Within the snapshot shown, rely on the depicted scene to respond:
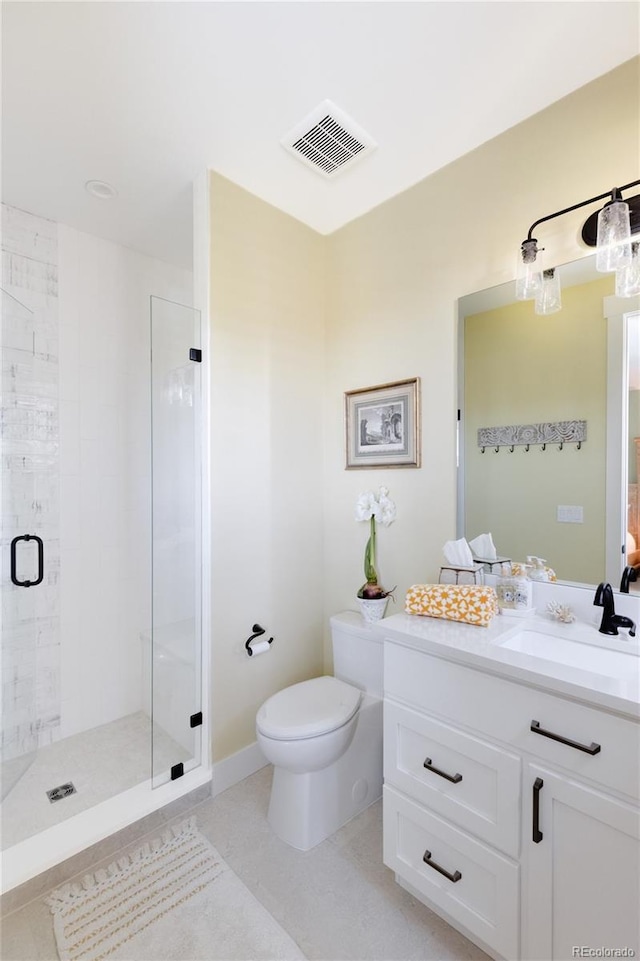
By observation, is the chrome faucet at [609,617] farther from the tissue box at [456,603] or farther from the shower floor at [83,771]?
the shower floor at [83,771]

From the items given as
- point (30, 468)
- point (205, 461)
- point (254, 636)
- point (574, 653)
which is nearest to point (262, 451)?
point (205, 461)

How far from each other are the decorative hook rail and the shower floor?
1910 mm

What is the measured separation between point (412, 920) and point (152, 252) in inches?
128

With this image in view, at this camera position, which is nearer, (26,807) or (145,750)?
(26,807)

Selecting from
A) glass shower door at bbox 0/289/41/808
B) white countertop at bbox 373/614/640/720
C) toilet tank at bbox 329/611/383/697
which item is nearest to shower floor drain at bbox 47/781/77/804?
glass shower door at bbox 0/289/41/808

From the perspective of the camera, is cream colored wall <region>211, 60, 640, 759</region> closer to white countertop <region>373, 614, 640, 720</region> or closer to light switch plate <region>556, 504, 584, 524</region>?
light switch plate <region>556, 504, 584, 524</region>

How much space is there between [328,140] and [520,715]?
2182 millimetres

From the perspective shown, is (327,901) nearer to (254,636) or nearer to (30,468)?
(254,636)

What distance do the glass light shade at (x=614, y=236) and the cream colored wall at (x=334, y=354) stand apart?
21 centimetres

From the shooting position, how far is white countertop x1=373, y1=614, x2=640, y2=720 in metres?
0.96

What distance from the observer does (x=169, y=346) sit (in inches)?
72.4

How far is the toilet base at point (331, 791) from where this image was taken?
5.26 ft

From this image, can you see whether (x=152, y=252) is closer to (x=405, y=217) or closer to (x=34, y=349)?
(x=34, y=349)

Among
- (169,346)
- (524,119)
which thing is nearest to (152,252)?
(169,346)
